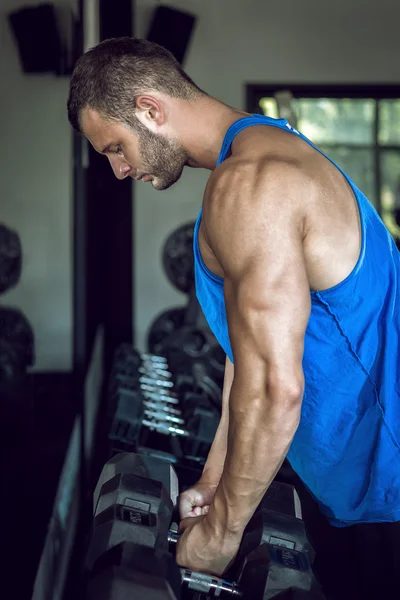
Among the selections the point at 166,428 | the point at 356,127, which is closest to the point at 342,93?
the point at 356,127

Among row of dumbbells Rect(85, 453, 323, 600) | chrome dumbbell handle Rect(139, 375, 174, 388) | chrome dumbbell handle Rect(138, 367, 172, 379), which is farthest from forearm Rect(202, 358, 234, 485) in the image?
chrome dumbbell handle Rect(138, 367, 172, 379)

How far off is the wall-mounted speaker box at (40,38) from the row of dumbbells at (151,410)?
88 centimetres

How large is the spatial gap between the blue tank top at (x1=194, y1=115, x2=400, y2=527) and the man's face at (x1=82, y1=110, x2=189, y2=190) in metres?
0.12

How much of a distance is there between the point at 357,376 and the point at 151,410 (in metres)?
1.08

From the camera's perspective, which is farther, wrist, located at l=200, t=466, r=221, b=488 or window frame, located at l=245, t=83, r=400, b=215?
window frame, located at l=245, t=83, r=400, b=215

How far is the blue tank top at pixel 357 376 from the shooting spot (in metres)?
0.98

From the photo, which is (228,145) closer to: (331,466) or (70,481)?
(331,466)

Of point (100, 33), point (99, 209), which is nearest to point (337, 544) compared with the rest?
point (99, 209)

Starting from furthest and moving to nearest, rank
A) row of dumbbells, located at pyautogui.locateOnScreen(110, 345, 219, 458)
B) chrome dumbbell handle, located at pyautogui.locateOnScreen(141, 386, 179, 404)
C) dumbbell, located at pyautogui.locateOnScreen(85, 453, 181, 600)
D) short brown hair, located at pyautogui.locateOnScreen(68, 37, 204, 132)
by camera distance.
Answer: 1. chrome dumbbell handle, located at pyautogui.locateOnScreen(141, 386, 179, 404)
2. row of dumbbells, located at pyautogui.locateOnScreen(110, 345, 219, 458)
3. short brown hair, located at pyautogui.locateOnScreen(68, 37, 204, 132)
4. dumbbell, located at pyautogui.locateOnScreen(85, 453, 181, 600)

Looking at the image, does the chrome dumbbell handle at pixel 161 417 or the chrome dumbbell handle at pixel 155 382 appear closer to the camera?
the chrome dumbbell handle at pixel 161 417

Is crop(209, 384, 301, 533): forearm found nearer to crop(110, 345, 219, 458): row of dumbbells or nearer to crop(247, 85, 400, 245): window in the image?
crop(110, 345, 219, 458): row of dumbbells

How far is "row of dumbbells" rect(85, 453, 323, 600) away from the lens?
821mm

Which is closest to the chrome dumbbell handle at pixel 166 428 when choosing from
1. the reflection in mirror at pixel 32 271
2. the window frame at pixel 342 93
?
the reflection in mirror at pixel 32 271

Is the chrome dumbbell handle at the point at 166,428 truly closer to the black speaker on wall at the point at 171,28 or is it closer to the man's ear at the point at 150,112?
the man's ear at the point at 150,112
